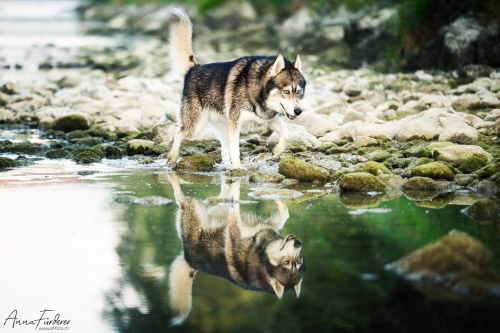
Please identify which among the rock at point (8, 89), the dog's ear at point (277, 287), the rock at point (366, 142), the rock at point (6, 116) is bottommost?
the dog's ear at point (277, 287)

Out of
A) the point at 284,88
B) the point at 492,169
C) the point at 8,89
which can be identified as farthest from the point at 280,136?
the point at 8,89

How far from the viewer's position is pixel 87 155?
724 cm

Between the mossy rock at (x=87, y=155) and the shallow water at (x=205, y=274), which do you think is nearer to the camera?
the shallow water at (x=205, y=274)

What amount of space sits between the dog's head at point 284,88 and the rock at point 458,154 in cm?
167

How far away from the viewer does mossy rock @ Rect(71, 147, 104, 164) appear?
7176mm

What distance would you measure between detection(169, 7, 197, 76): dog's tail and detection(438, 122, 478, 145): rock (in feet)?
11.1

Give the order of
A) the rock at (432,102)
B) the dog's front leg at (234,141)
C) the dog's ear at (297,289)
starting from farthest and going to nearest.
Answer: the rock at (432,102)
the dog's front leg at (234,141)
the dog's ear at (297,289)

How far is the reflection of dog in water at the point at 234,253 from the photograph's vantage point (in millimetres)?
3035

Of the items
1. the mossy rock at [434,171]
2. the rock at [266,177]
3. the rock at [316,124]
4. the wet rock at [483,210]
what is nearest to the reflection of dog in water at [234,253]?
the rock at [266,177]

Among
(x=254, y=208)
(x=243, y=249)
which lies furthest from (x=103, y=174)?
(x=243, y=249)

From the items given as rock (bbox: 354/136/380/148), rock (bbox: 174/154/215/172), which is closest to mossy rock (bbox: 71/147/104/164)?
rock (bbox: 174/154/215/172)

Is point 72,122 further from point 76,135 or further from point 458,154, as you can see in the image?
point 458,154

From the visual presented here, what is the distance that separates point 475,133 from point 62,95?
30.6 ft

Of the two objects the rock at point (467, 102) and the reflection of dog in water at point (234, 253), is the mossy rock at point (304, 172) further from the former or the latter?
the rock at point (467, 102)
